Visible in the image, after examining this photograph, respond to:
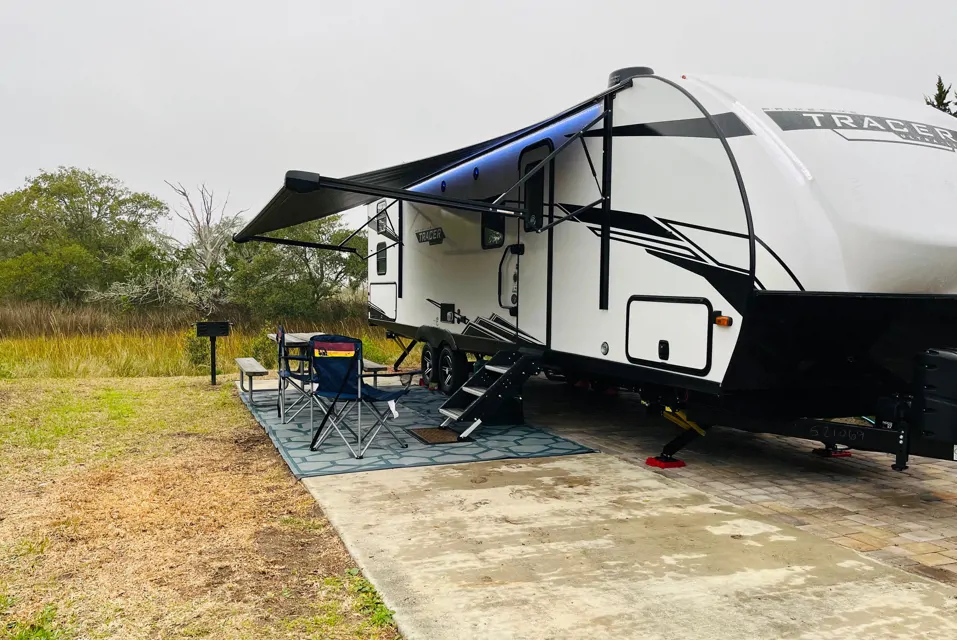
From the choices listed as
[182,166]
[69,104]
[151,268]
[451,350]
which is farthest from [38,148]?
[451,350]

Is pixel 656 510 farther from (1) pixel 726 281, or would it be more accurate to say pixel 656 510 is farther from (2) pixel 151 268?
(2) pixel 151 268

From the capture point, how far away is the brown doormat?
5984 millimetres

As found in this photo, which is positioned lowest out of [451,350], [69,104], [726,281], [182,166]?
[451,350]

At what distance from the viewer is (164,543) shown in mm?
3631

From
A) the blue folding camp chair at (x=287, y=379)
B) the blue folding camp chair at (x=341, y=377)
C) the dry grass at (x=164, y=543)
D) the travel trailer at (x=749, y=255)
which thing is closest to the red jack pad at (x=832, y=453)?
the travel trailer at (x=749, y=255)

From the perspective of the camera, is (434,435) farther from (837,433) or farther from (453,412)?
(837,433)

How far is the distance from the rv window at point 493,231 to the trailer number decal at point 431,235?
1.14m

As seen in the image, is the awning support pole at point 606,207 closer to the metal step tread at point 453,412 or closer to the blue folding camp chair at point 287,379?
the metal step tread at point 453,412

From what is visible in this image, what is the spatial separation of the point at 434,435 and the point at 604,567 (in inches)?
119

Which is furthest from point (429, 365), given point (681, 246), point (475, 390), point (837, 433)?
point (837, 433)

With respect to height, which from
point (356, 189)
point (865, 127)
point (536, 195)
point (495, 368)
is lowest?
point (495, 368)

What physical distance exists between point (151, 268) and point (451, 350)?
1438 centimetres

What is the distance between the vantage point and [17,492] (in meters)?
4.55

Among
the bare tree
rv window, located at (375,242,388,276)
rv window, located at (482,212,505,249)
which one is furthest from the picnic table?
the bare tree
